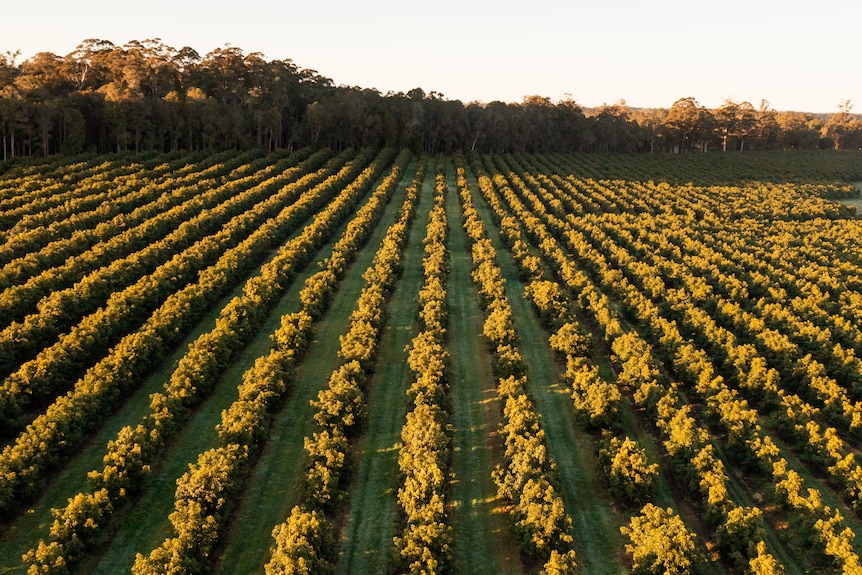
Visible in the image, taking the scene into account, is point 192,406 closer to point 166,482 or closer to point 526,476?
point 166,482

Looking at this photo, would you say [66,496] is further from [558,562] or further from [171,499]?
[558,562]

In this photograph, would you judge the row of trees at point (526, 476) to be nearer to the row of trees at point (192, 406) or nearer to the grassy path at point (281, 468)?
the grassy path at point (281, 468)

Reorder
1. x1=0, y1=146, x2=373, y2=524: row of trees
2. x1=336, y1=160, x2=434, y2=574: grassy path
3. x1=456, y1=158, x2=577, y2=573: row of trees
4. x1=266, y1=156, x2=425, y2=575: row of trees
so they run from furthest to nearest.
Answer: x1=0, y1=146, x2=373, y2=524: row of trees, x1=336, y1=160, x2=434, y2=574: grassy path, x1=456, y1=158, x2=577, y2=573: row of trees, x1=266, y1=156, x2=425, y2=575: row of trees

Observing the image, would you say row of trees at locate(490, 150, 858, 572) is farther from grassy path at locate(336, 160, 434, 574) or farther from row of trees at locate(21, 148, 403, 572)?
row of trees at locate(21, 148, 403, 572)

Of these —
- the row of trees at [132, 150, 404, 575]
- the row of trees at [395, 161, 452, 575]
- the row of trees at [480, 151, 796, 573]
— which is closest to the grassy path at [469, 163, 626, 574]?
the row of trees at [480, 151, 796, 573]

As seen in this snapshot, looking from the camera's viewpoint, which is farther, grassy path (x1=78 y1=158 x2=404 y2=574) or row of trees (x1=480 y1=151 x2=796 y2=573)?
grassy path (x1=78 y1=158 x2=404 y2=574)

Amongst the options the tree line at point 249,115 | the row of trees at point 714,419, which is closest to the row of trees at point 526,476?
the row of trees at point 714,419
